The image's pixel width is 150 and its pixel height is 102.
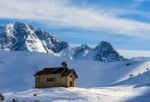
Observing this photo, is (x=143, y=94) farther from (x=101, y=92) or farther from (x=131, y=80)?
(x=131, y=80)

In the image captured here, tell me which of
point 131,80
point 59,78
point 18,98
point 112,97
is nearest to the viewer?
point 18,98

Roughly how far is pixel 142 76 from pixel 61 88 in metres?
40.6

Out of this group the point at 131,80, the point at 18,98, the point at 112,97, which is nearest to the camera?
the point at 18,98

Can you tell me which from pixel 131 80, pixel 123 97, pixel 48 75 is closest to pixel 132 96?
pixel 123 97

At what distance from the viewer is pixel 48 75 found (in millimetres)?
129000

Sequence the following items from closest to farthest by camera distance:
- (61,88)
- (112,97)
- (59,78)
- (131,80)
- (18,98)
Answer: (18,98)
(112,97)
(61,88)
(59,78)
(131,80)

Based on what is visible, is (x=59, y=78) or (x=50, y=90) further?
(x=59, y=78)

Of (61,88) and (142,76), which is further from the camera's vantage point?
(142,76)

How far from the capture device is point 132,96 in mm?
113875

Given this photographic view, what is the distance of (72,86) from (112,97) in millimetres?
18993

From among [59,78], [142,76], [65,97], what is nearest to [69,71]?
[59,78]

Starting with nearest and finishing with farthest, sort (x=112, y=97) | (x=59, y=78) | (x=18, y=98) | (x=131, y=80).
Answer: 1. (x=18, y=98)
2. (x=112, y=97)
3. (x=59, y=78)
4. (x=131, y=80)

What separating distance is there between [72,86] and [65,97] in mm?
21610

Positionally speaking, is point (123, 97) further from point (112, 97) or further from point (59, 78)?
point (59, 78)
